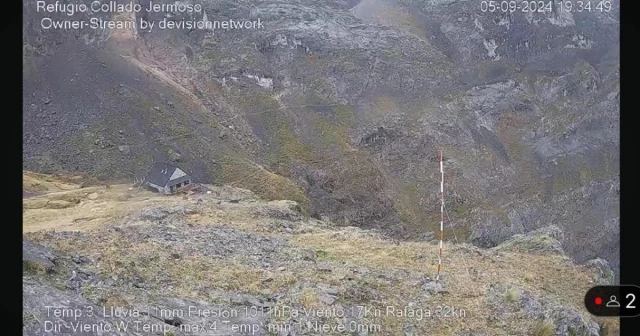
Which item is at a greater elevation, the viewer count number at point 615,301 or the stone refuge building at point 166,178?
the stone refuge building at point 166,178

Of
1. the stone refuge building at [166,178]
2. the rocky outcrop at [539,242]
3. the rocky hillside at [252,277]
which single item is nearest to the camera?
the rocky hillside at [252,277]

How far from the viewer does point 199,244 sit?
5473 millimetres

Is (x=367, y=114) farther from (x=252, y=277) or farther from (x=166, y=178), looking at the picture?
(x=252, y=277)

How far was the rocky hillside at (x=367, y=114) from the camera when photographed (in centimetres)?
601

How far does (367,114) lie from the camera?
732 cm

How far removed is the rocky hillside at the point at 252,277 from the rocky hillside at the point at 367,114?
394 millimetres

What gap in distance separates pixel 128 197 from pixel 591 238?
5588mm
